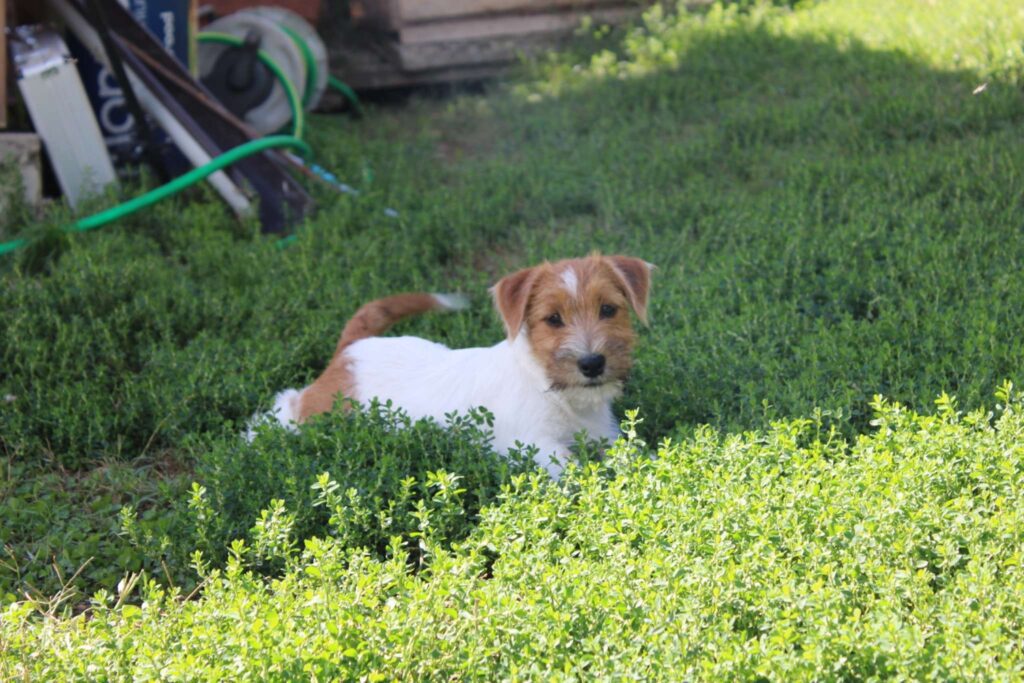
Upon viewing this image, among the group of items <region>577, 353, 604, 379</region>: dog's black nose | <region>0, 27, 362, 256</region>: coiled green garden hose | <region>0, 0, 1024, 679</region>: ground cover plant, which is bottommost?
<region>0, 0, 1024, 679</region>: ground cover plant

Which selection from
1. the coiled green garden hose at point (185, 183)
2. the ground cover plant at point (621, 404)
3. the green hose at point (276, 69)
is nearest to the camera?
the ground cover plant at point (621, 404)

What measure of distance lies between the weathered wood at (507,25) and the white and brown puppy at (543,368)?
294 inches

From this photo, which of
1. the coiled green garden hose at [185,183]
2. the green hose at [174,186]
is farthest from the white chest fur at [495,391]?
the green hose at [174,186]

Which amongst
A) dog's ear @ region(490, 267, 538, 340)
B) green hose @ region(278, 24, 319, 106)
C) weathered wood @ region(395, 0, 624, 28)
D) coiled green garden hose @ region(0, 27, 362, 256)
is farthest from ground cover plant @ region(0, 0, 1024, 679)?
weathered wood @ region(395, 0, 624, 28)

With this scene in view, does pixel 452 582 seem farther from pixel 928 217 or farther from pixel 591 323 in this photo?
pixel 928 217

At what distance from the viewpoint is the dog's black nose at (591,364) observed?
16.5ft

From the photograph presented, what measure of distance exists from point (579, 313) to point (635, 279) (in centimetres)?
38

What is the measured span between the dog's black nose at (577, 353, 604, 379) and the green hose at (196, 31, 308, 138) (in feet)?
18.3

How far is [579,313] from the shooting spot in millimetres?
5242

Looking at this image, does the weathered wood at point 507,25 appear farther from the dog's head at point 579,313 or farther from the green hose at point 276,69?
the dog's head at point 579,313

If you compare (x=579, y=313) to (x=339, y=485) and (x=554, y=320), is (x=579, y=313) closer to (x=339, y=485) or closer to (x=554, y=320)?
(x=554, y=320)

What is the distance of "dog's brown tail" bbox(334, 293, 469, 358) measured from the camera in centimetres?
636

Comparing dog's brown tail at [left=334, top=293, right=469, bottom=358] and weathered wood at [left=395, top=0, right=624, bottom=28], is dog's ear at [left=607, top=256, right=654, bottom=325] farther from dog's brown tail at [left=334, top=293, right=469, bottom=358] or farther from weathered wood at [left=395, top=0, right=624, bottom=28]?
weathered wood at [left=395, top=0, right=624, bottom=28]

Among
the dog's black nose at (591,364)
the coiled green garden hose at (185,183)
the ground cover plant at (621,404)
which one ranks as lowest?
the ground cover plant at (621,404)
